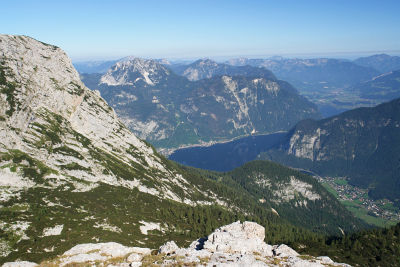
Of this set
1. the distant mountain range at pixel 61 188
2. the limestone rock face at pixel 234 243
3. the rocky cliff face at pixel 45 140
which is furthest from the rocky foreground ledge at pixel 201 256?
the rocky cliff face at pixel 45 140

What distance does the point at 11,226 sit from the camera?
84.2m

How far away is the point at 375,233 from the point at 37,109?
194090 millimetres

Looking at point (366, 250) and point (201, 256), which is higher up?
point (201, 256)

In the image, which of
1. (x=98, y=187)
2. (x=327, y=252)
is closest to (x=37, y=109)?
(x=98, y=187)

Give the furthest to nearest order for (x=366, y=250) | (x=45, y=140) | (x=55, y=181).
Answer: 1. (x=45, y=140)
2. (x=55, y=181)
3. (x=366, y=250)

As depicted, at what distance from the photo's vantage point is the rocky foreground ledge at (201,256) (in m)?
49.1

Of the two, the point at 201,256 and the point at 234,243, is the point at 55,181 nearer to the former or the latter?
the point at 234,243

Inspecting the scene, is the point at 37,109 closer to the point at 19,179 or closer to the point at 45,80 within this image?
the point at 45,80

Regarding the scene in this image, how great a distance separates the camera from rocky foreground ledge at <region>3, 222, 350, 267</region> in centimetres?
4906

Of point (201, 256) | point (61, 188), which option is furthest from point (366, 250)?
point (61, 188)

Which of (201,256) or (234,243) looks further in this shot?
(234,243)

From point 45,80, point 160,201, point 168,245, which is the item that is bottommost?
point 160,201

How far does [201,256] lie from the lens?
51.8 metres

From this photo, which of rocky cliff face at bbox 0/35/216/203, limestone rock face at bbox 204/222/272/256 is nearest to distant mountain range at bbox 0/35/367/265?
rocky cliff face at bbox 0/35/216/203
